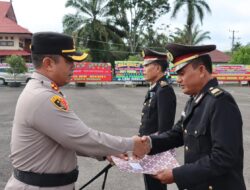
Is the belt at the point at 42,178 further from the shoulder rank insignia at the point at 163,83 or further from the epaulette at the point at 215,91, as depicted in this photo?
the shoulder rank insignia at the point at 163,83

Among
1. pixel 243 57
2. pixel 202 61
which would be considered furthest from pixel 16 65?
pixel 202 61

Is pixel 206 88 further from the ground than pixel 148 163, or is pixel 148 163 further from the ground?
pixel 206 88

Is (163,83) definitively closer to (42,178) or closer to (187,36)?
(42,178)

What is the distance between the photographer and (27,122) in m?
2.09

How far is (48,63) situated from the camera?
2.21 m

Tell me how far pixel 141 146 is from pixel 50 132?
2.23 ft

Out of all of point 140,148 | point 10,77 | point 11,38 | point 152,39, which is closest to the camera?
point 140,148

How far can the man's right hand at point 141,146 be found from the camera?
95.3 inches

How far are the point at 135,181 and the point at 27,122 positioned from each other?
331cm

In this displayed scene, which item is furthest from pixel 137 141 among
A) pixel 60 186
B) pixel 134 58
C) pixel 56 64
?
pixel 134 58

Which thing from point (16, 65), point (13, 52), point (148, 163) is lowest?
point (16, 65)

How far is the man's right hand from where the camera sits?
2.42 meters

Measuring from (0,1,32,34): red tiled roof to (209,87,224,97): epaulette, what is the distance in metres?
36.1

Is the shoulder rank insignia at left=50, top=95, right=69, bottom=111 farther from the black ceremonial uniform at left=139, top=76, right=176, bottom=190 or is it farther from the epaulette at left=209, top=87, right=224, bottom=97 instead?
the black ceremonial uniform at left=139, top=76, right=176, bottom=190
